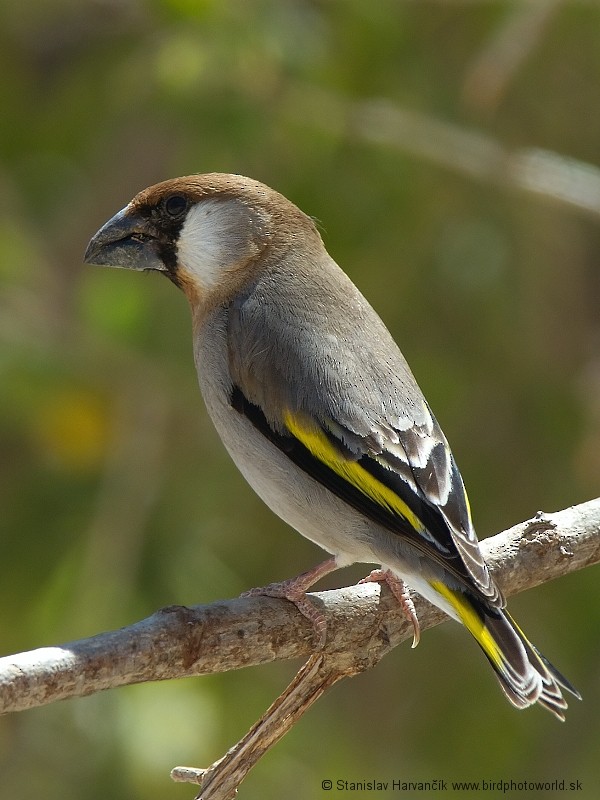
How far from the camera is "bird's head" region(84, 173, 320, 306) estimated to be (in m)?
4.95

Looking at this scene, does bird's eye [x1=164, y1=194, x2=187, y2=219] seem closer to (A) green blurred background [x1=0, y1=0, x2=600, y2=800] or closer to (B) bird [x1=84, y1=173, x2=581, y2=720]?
(B) bird [x1=84, y1=173, x2=581, y2=720]

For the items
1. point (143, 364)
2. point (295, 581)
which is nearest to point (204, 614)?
point (295, 581)

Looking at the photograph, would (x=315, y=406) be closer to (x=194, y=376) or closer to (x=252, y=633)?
(x=252, y=633)

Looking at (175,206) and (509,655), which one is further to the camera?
(175,206)

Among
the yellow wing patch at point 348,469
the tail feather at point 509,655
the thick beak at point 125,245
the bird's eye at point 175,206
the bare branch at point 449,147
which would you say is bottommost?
the tail feather at point 509,655

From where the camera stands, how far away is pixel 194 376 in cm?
609

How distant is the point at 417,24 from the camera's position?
725 centimetres

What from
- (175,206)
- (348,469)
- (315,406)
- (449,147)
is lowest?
Answer: (348,469)

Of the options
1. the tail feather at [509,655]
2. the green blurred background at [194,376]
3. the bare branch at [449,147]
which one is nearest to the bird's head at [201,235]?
the green blurred background at [194,376]

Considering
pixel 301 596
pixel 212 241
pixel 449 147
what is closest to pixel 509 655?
pixel 301 596

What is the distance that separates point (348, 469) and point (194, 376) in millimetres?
2099

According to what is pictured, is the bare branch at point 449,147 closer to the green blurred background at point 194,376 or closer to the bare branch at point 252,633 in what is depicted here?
the green blurred background at point 194,376

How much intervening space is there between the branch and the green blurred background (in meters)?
1.50

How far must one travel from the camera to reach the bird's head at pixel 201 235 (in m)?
4.95
